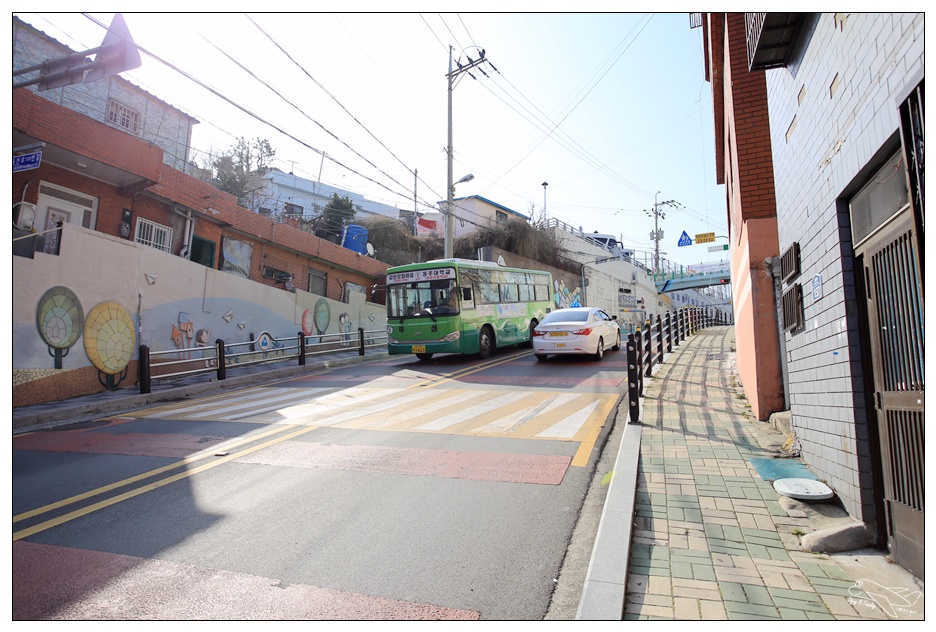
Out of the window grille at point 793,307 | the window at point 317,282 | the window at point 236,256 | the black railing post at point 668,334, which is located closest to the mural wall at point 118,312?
the window at point 317,282

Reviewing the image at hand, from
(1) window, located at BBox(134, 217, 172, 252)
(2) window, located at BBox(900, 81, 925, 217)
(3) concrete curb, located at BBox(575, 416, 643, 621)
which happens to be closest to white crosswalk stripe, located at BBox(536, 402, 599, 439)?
(3) concrete curb, located at BBox(575, 416, 643, 621)

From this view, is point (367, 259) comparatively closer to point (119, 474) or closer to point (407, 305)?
point (407, 305)

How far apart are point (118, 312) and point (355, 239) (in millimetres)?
19401

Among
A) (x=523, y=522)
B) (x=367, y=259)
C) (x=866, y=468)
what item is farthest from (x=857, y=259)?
(x=367, y=259)

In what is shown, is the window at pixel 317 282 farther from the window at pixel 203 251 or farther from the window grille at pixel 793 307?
the window grille at pixel 793 307

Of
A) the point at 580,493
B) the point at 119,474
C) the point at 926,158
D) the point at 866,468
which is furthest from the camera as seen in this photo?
the point at 119,474

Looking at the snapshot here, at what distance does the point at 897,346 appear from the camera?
3061mm

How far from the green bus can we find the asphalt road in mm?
6694

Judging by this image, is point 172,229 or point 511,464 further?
point 172,229

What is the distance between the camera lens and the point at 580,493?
440cm

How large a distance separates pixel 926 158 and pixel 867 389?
1693 millimetres

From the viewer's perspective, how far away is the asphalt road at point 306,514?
8.98 feet

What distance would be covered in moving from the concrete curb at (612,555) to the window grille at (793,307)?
2178 mm
